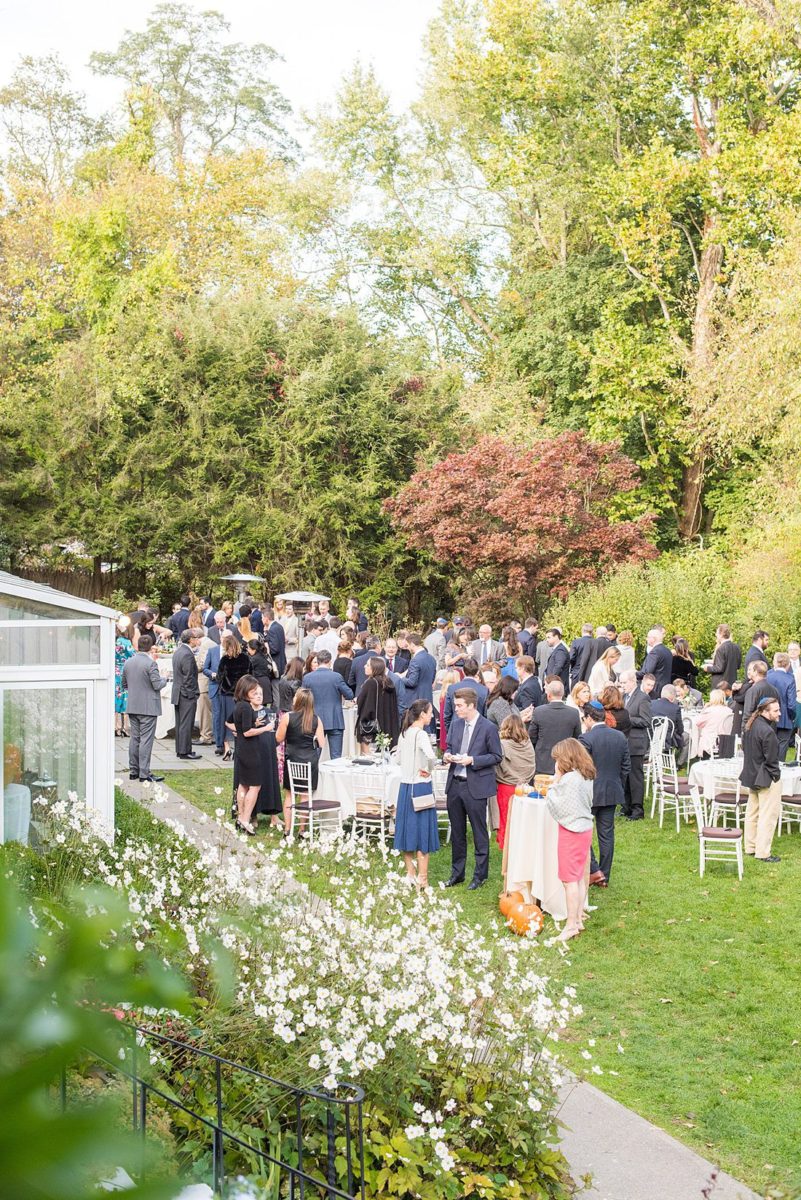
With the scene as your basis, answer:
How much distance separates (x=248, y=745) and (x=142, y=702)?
6.98 ft

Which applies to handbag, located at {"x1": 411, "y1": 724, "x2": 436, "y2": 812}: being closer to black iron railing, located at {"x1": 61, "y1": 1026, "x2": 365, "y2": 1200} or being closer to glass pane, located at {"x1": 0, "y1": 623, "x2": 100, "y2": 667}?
glass pane, located at {"x1": 0, "y1": 623, "x2": 100, "y2": 667}

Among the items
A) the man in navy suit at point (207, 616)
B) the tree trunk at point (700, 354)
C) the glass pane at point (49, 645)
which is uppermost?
the tree trunk at point (700, 354)

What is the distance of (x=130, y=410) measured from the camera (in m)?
30.1

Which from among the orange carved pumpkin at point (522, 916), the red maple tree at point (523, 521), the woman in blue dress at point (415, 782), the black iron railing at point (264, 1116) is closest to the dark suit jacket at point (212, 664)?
the woman in blue dress at point (415, 782)

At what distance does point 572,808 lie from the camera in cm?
947

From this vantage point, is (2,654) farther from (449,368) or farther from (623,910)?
(449,368)

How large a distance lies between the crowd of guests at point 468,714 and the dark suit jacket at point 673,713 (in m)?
0.03

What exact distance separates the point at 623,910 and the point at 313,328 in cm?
2316

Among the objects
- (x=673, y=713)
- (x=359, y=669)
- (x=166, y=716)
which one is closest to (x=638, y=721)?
(x=673, y=713)

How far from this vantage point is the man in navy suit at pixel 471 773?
10.5 metres

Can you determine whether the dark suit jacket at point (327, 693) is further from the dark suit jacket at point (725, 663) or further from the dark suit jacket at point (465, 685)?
the dark suit jacket at point (725, 663)

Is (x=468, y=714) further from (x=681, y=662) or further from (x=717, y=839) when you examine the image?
(x=681, y=662)

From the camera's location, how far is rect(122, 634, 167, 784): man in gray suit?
13906mm

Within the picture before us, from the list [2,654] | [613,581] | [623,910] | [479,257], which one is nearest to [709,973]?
[623,910]
